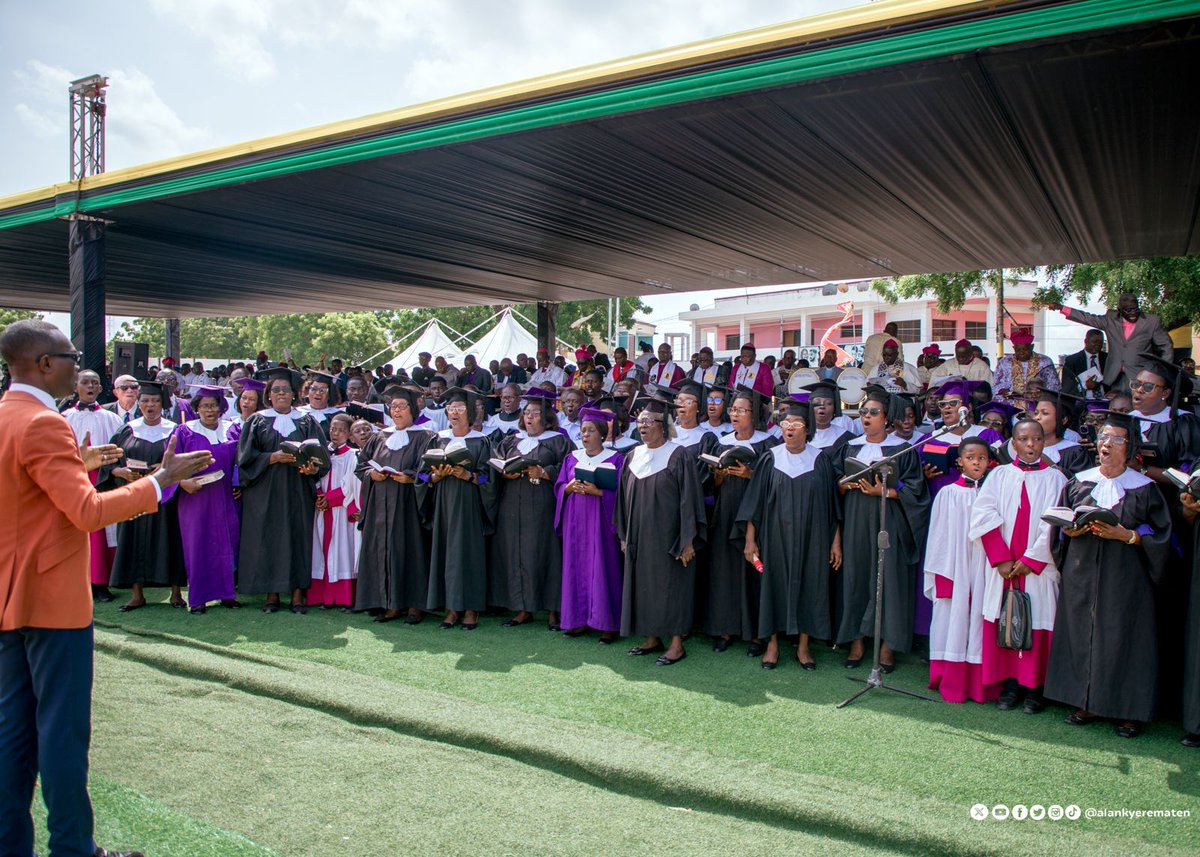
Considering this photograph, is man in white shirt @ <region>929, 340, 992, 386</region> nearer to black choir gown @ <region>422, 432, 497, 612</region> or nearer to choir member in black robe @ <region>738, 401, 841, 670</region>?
choir member in black robe @ <region>738, 401, 841, 670</region>

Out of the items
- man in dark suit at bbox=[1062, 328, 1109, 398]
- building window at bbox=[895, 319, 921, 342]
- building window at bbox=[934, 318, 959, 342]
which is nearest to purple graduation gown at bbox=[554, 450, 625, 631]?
man in dark suit at bbox=[1062, 328, 1109, 398]

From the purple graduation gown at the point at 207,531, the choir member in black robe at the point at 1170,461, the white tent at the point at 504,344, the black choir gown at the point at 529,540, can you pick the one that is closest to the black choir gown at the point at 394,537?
the black choir gown at the point at 529,540

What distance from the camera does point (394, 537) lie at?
819cm

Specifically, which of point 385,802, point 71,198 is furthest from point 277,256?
point 385,802

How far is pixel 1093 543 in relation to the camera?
5.50m

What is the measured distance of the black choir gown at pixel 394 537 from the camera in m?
8.18

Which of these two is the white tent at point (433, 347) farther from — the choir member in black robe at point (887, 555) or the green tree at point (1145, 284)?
the choir member in black robe at point (887, 555)

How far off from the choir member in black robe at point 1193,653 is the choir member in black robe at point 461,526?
210 inches

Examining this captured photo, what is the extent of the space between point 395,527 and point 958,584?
4.88m

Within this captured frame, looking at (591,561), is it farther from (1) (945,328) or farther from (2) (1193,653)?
(1) (945,328)

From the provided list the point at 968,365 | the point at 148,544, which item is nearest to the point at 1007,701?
the point at 968,365

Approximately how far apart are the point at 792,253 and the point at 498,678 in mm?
8920

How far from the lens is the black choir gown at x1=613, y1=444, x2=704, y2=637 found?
22.9ft

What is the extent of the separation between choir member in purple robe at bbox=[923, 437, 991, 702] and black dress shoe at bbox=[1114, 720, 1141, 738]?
0.84 m
